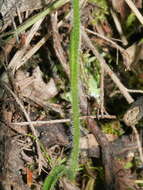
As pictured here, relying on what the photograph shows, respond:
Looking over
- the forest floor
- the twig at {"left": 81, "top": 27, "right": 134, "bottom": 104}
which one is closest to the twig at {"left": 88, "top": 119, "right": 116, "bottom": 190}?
the forest floor

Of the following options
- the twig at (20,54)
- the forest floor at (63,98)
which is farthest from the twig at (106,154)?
the twig at (20,54)

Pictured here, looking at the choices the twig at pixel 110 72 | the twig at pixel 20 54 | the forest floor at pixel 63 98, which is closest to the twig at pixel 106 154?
the forest floor at pixel 63 98

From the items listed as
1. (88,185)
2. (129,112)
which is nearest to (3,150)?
(88,185)

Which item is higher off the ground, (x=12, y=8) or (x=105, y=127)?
(x=12, y=8)

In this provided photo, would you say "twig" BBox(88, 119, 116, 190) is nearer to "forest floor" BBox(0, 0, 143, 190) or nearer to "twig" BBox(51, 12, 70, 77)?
"forest floor" BBox(0, 0, 143, 190)

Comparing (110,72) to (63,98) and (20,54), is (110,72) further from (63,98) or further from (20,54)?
(20,54)

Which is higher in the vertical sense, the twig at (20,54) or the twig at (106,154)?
the twig at (20,54)

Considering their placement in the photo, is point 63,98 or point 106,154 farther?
point 63,98

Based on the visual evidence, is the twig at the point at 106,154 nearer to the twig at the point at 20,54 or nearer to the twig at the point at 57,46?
the twig at the point at 57,46

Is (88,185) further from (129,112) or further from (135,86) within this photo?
(135,86)

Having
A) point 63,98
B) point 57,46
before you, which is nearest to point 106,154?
point 63,98

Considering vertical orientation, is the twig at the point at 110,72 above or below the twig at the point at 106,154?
above
